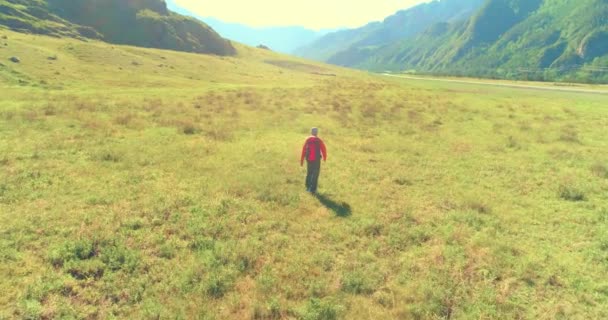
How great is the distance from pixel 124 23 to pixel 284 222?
532 feet

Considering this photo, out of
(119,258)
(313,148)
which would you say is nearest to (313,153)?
(313,148)

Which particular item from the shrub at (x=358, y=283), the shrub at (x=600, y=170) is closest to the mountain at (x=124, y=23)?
the shrub at (x=358, y=283)

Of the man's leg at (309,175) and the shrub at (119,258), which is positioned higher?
the man's leg at (309,175)

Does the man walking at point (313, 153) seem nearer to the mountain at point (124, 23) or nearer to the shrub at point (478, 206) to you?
the shrub at point (478, 206)

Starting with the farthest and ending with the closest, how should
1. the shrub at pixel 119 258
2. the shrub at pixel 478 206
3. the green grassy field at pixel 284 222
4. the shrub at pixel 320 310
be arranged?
the shrub at pixel 478 206 → the shrub at pixel 119 258 → the green grassy field at pixel 284 222 → the shrub at pixel 320 310

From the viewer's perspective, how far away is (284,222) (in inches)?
533

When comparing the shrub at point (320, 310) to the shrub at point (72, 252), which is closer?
the shrub at point (320, 310)

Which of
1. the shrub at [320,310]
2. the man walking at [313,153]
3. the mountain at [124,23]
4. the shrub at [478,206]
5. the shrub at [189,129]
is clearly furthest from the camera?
the mountain at [124,23]

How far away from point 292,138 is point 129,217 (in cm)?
1614

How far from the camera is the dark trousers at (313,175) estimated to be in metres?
16.4

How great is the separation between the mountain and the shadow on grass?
12069 centimetres

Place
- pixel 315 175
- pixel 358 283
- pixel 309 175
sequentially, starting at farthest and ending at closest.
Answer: pixel 309 175, pixel 315 175, pixel 358 283

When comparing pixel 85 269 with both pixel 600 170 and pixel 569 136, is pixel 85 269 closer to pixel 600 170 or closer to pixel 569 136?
pixel 600 170

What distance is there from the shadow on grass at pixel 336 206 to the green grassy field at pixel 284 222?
0.13 m
